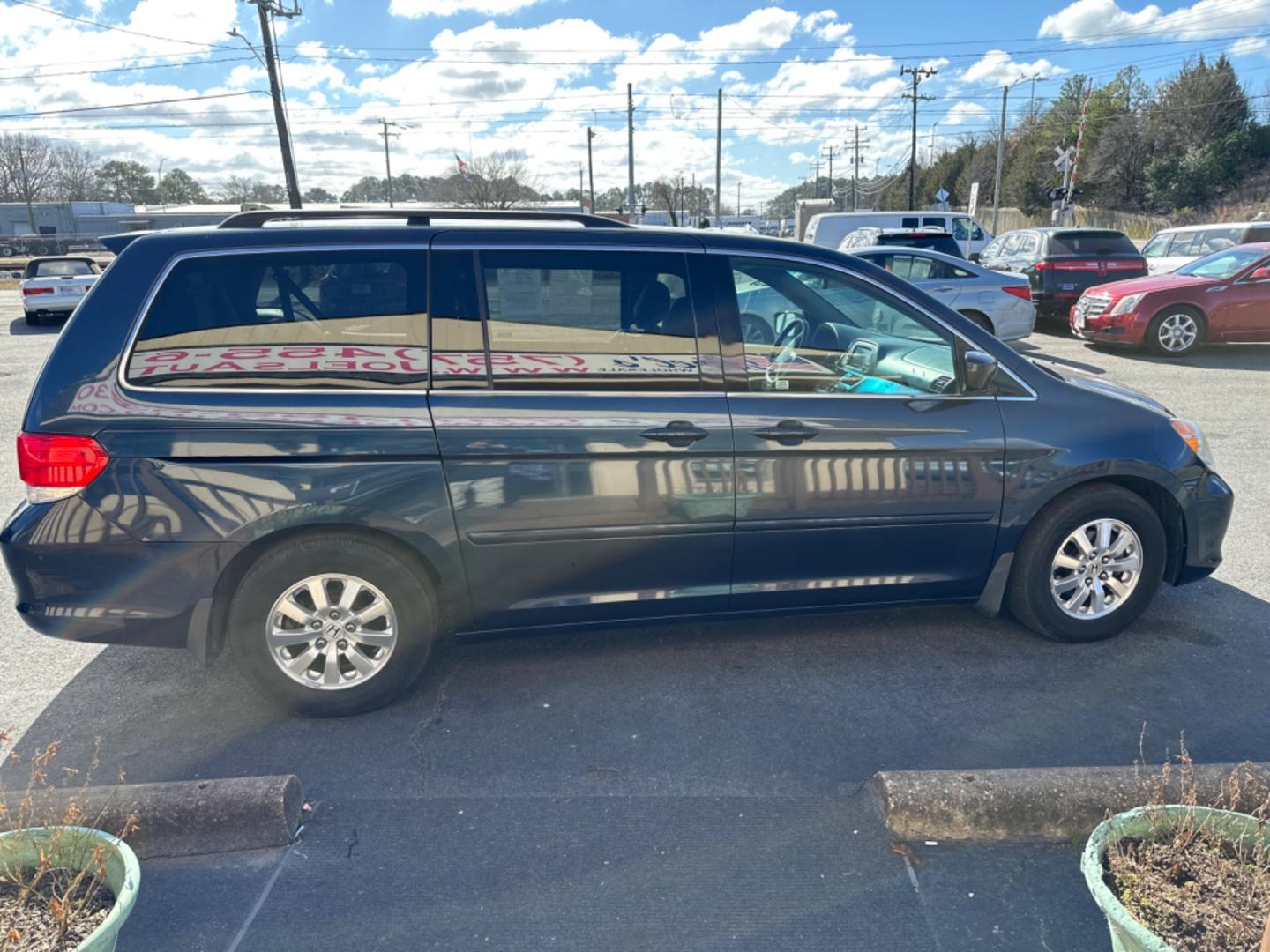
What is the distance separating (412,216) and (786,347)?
166 centimetres

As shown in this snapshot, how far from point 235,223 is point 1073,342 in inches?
545

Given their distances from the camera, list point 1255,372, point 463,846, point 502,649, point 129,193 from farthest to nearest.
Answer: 1. point 129,193
2. point 1255,372
3. point 502,649
4. point 463,846

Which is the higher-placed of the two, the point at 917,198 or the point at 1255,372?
the point at 917,198

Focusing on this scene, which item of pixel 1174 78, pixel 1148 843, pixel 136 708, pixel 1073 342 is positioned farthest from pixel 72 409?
pixel 1174 78

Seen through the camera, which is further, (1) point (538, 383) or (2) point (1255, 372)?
(2) point (1255, 372)


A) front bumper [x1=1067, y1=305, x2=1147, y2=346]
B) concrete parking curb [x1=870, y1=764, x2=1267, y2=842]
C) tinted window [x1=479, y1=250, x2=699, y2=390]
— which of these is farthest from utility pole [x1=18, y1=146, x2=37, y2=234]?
concrete parking curb [x1=870, y1=764, x2=1267, y2=842]

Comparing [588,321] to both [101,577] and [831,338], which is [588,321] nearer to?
[831,338]

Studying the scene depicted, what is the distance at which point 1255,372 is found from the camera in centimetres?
1105

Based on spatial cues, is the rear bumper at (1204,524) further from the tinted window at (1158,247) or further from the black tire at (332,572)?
the tinted window at (1158,247)

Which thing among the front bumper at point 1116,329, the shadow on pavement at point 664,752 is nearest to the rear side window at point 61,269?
the shadow on pavement at point 664,752

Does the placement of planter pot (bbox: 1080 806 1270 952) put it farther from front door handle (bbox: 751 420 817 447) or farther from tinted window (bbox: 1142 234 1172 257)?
tinted window (bbox: 1142 234 1172 257)

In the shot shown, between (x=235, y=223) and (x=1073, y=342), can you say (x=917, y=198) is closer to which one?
(x=1073, y=342)

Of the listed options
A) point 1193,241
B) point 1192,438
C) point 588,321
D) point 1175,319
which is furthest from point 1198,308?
point 588,321

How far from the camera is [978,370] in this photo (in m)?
3.65
